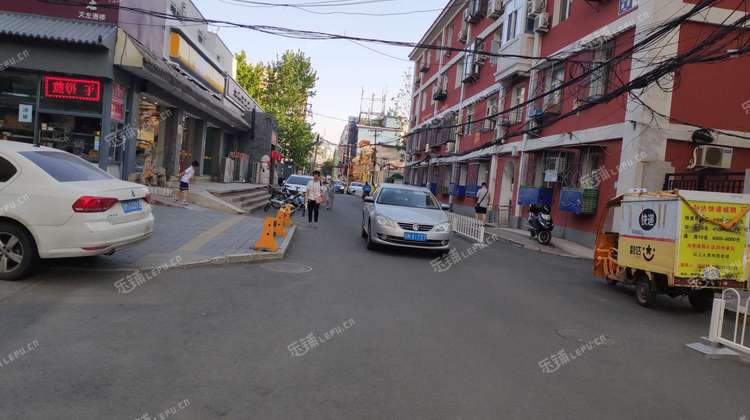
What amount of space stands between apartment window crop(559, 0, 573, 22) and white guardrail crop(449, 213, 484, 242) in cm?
933

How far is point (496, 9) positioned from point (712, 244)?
22.8 m

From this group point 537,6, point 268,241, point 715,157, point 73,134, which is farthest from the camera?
point 537,6

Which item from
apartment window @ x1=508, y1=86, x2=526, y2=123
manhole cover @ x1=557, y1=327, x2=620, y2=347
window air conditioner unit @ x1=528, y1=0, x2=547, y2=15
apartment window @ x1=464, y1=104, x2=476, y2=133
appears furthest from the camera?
apartment window @ x1=464, y1=104, x2=476, y2=133

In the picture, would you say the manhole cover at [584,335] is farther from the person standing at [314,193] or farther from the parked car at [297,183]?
the parked car at [297,183]

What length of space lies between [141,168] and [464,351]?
1711 cm

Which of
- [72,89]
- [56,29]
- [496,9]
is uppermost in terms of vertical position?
[496,9]

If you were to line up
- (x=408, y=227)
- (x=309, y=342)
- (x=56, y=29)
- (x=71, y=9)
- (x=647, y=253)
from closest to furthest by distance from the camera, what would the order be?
(x=309, y=342) → (x=647, y=253) → (x=408, y=227) → (x=56, y=29) → (x=71, y=9)

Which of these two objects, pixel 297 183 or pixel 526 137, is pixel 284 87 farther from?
pixel 526 137

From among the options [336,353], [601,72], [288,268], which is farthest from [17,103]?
[601,72]

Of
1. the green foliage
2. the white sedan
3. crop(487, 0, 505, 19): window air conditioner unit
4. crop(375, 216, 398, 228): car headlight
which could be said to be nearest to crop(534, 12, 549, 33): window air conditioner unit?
crop(487, 0, 505, 19): window air conditioner unit

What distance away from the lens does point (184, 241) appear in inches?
408

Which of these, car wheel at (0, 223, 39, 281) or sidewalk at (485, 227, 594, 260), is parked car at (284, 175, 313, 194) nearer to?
sidewalk at (485, 227, 594, 260)

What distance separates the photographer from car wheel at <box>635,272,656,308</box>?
8305 mm

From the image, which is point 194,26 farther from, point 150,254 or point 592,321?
point 592,321
